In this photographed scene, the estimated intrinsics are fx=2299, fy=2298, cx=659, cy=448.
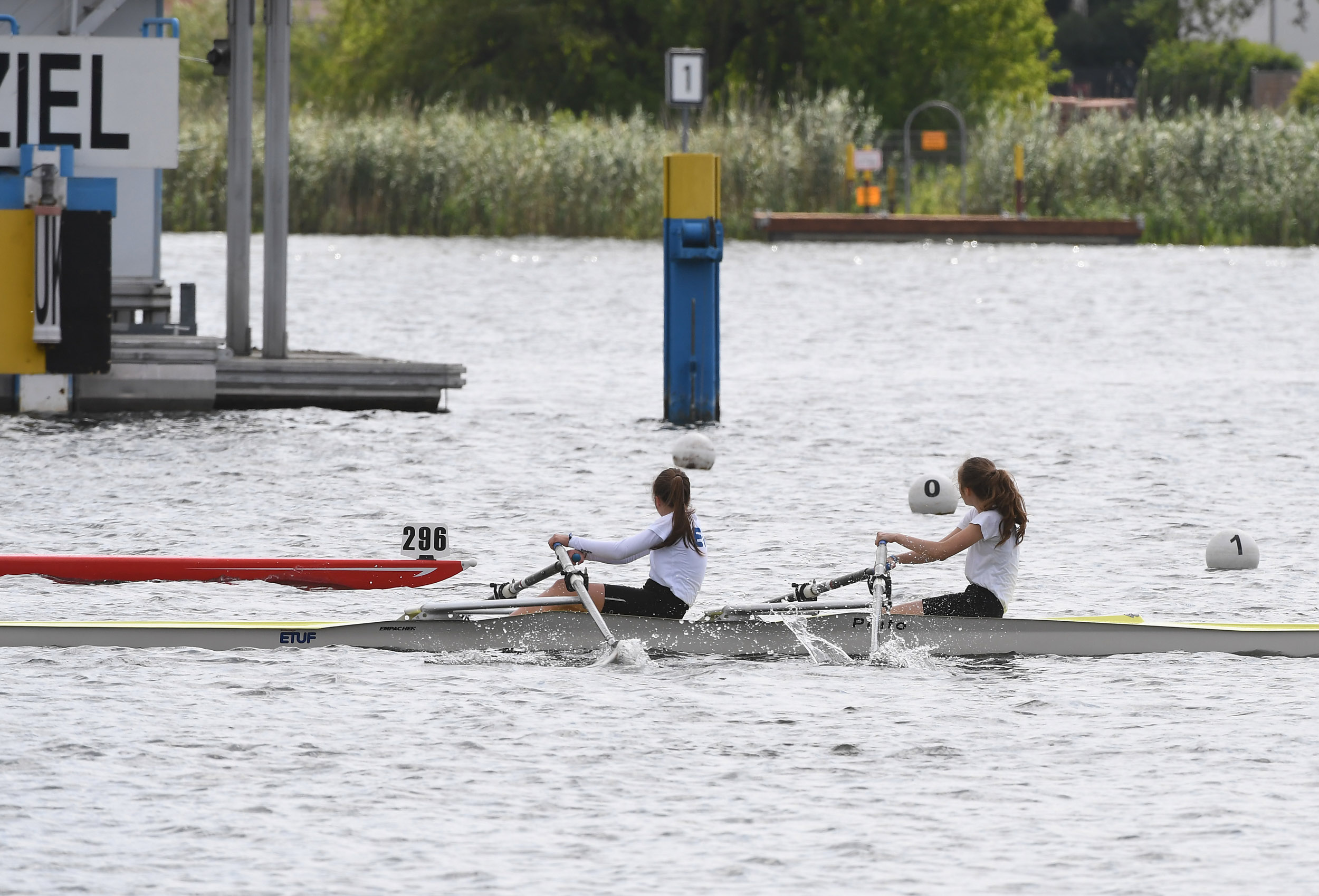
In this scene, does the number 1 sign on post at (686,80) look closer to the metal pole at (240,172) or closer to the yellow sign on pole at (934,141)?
the metal pole at (240,172)

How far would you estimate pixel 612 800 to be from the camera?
706cm

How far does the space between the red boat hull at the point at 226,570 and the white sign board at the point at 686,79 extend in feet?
24.2

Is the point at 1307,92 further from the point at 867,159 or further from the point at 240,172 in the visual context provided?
the point at 240,172

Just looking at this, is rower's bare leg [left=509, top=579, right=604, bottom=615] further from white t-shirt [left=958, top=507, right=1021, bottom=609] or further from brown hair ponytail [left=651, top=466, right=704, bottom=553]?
white t-shirt [left=958, top=507, right=1021, bottom=609]

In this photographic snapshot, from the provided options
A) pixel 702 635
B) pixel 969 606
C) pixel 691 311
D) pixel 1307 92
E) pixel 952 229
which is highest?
pixel 1307 92

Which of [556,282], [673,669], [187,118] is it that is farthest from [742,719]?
[187,118]

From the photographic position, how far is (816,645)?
920 centimetres

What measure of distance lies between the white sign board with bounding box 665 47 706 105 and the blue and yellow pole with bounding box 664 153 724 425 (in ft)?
1.65

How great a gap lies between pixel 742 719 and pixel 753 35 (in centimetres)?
5442

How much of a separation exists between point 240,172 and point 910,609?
10540 millimetres

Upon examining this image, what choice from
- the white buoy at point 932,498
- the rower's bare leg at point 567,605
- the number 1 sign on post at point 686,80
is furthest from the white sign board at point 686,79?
the rower's bare leg at point 567,605

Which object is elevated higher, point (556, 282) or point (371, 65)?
point (371, 65)

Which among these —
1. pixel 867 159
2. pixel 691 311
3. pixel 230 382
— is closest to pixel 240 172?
pixel 230 382

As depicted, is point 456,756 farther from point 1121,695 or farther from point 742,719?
point 1121,695
